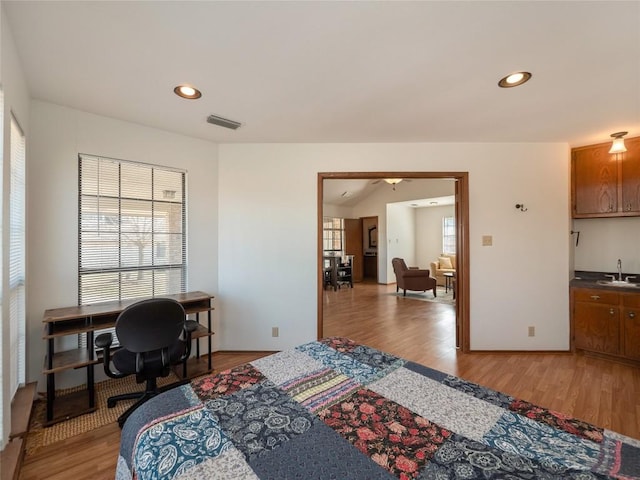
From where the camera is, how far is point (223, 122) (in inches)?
104

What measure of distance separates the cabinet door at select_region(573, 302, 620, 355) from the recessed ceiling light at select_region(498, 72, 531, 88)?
2652mm

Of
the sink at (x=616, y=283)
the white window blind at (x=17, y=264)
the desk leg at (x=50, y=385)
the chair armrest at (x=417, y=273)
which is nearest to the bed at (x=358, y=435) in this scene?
the desk leg at (x=50, y=385)

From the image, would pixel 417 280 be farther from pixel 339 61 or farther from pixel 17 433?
pixel 17 433

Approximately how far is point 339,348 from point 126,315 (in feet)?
4.73

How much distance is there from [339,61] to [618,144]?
10.3 ft

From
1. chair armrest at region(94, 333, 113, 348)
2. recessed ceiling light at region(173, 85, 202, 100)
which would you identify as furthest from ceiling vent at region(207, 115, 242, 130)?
chair armrest at region(94, 333, 113, 348)

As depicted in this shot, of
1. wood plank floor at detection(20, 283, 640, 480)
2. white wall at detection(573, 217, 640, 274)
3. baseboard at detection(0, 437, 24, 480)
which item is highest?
white wall at detection(573, 217, 640, 274)

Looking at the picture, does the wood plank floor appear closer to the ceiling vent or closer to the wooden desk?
the wooden desk

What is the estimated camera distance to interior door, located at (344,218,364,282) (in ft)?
29.6

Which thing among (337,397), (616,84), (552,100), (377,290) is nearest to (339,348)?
(337,397)

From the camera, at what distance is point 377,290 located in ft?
24.8

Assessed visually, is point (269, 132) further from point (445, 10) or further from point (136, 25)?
point (445, 10)

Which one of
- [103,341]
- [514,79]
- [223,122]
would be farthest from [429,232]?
[103,341]

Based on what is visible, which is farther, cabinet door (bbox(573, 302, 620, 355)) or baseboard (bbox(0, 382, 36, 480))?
cabinet door (bbox(573, 302, 620, 355))
